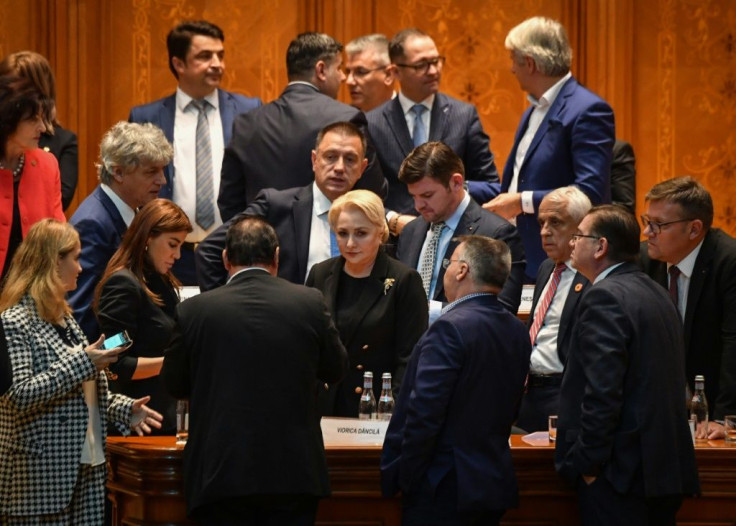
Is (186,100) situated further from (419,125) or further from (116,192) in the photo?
(116,192)

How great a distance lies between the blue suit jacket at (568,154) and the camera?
6301 mm

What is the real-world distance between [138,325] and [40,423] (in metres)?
0.75

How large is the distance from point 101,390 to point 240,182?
1.85 metres

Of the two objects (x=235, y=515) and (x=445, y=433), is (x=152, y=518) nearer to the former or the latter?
(x=235, y=515)

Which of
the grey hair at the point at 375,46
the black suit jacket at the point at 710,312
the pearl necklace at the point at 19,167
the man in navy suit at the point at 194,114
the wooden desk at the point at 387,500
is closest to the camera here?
the wooden desk at the point at 387,500

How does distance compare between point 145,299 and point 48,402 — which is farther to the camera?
point 145,299

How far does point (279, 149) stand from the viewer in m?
6.32

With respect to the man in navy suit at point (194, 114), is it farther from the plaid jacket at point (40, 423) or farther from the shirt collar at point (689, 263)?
the shirt collar at point (689, 263)

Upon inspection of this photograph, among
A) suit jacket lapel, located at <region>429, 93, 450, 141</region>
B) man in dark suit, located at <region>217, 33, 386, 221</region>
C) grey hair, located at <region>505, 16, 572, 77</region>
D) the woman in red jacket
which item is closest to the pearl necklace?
the woman in red jacket

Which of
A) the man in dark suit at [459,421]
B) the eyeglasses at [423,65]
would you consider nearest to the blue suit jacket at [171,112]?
the eyeglasses at [423,65]

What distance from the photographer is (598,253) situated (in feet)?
15.4

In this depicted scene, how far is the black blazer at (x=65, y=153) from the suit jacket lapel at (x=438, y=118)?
1.84 meters

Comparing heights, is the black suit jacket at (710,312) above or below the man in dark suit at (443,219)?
below

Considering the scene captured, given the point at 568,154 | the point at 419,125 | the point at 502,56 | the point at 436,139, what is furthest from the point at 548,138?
the point at 502,56
